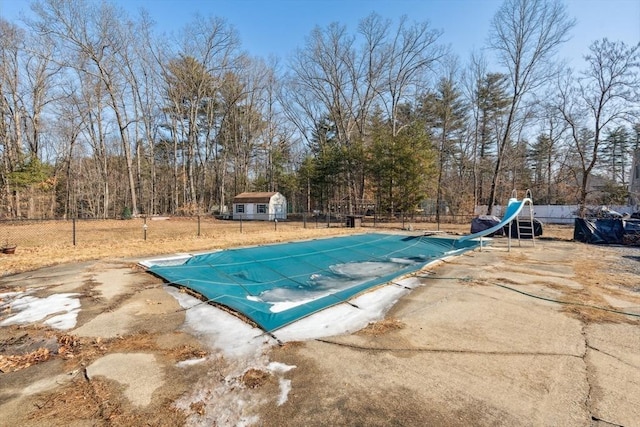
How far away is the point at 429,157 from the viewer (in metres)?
21.8

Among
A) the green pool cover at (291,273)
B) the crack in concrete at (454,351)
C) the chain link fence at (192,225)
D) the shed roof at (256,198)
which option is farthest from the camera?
the shed roof at (256,198)

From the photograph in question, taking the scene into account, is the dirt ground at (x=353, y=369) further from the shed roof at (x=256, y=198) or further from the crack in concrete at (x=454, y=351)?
the shed roof at (x=256, y=198)

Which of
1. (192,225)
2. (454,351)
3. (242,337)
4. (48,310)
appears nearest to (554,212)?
(192,225)

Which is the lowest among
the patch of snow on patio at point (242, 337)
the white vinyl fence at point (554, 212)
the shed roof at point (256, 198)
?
the patch of snow on patio at point (242, 337)

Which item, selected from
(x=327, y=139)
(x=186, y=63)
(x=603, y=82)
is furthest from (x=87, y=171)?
(x=603, y=82)

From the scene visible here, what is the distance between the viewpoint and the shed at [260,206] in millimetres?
27797

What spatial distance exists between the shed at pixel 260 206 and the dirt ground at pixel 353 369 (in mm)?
23221

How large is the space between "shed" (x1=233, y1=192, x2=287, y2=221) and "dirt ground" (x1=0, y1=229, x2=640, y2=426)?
23.2 m

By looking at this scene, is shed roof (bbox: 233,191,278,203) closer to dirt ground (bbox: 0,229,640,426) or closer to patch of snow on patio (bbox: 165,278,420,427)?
patch of snow on patio (bbox: 165,278,420,427)

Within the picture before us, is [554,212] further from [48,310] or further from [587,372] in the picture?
[48,310]

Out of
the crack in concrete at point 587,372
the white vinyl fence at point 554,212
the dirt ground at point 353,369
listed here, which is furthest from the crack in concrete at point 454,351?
the white vinyl fence at point 554,212

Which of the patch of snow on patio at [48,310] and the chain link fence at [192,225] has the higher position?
the chain link fence at [192,225]

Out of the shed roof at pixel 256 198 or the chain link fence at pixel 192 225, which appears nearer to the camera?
the chain link fence at pixel 192 225

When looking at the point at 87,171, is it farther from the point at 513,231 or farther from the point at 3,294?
the point at 513,231
